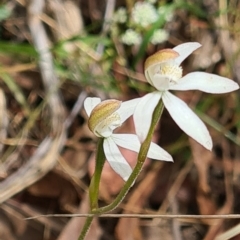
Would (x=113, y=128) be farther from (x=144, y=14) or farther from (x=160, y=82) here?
(x=144, y=14)

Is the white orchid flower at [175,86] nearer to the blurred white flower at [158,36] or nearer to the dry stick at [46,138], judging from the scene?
the dry stick at [46,138]

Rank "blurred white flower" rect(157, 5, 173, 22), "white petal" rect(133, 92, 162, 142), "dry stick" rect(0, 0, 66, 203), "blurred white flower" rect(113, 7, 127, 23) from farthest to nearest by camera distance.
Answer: "blurred white flower" rect(113, 7, 127, 23), "blurred white flower" rect(157, 5, 173, 22), "dry stick" rect(0, 0, 66, 203), "white petal" rect(133, 92, 162, 142)

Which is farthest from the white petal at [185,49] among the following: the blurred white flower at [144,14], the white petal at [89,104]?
the blurred white flower at [144,14]

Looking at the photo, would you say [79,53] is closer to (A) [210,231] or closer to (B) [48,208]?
(B) [48,208]

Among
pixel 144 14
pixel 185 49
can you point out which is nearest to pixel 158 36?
pixel 144 14

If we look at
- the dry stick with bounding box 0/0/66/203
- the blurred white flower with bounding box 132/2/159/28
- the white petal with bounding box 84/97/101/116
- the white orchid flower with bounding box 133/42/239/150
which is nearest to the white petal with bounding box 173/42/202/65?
the white orchid flower with bounding box 133/42/239/150

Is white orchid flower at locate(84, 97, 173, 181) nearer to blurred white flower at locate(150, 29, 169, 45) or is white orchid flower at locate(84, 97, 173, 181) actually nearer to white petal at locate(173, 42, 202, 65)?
white petal at locate(173, 42, 202, 65)

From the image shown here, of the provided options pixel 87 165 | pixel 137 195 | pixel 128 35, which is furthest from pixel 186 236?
pixel 128 35
